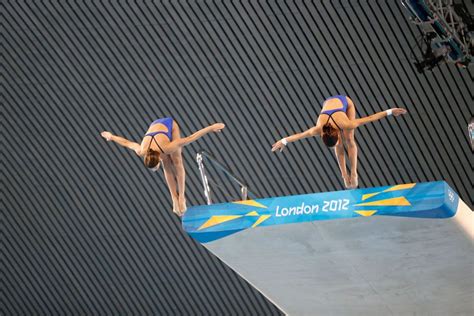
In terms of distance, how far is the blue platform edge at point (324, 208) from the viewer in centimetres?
1348

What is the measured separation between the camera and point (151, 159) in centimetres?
1494

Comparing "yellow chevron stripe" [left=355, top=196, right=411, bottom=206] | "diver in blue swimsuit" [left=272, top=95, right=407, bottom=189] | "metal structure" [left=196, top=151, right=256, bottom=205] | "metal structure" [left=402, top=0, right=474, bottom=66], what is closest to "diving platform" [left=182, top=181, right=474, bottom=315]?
"yellow chevron stripe" [left=355, top=196, right=411, bottom=206]

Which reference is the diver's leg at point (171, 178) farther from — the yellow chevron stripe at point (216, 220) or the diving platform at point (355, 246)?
→ the yellow chevron stripe at point (216, 220)

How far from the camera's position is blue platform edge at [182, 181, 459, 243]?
44.2 ft

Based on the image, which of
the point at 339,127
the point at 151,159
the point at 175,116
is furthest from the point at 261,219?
the point at 175,116

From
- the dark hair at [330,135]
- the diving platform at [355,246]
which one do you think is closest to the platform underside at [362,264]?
the diving platform at [355,246]

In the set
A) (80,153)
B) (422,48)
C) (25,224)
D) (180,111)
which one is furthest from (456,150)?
(25,224)

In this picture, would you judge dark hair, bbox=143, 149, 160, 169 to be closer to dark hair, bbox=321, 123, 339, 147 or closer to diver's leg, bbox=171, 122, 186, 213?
diver's leg, bbox=171, 122, 186, 213

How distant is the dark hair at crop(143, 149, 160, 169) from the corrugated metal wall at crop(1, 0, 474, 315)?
5.76 m

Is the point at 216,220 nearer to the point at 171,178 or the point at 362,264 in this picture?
the point at 171,178

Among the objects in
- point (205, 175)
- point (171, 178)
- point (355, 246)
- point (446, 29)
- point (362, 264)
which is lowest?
point (362, 264)

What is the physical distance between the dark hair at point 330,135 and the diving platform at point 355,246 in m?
0.69

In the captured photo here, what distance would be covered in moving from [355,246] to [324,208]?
99 centimetres

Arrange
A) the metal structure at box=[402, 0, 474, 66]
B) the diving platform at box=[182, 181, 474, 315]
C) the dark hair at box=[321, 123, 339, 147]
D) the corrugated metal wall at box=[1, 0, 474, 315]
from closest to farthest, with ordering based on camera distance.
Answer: the diving platform at box=[182, 181, 474, 315] → the dark hair at box=[321, 123, 339, 147] → the metal structure at box=[402, 0, 474, 66] → the corrugated metal wall at box=[1, 0, 474, 315]
